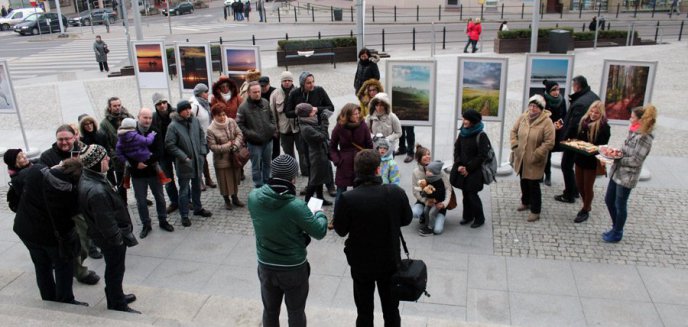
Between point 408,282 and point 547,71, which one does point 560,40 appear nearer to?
point 547,71

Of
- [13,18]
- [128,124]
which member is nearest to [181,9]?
[13,18]

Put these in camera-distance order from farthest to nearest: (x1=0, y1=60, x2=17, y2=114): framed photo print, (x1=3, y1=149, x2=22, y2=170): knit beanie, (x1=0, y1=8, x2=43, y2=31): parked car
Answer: (x1=0, y1=8, x2=43, y2=31): parked car
(x1=0, y1=60, x2=17, y2=114): framed photo print
(x1=3, y1=149, x2=22, y2=170): knit beanie

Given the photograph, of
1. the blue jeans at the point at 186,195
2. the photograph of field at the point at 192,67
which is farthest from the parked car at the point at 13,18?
the blue jeans at the point at 186,195

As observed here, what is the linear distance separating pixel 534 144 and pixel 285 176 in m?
4.25

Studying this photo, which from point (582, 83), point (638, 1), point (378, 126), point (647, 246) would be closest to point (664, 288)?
point (647, 246)

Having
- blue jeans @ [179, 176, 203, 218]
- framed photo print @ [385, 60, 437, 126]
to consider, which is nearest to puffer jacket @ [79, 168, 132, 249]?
blue jeans @ [179, 176, 203, 218]

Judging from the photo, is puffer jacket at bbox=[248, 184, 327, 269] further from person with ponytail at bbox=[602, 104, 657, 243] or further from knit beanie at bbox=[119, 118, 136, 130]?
person with ponytail at bbox=[602, 104, 657, 243]

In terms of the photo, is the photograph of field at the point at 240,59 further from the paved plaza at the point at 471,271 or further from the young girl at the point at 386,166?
the young girl at the point at 386,166

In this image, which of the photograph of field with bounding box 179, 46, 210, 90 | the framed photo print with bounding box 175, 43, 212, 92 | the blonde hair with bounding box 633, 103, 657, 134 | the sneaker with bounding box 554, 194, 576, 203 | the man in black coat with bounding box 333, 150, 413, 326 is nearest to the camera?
the man in black coat with bounding box 333, 150, 413, 326

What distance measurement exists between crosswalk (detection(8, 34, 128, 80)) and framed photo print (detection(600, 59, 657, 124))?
64.1ft

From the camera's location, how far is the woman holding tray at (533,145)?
704 centimetres

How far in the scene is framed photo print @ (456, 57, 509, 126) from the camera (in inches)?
340

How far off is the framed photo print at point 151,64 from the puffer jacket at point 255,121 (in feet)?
14.5

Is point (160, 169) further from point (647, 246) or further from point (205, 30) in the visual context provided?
point (205, 30)
